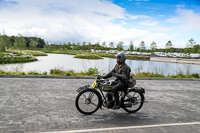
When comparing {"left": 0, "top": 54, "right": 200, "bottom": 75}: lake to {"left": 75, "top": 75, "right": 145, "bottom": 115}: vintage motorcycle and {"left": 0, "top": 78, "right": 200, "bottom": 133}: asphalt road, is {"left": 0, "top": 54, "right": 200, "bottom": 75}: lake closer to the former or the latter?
{"left": 0, "top": 78, "right": 200, "bottom": 133}: asphalt road

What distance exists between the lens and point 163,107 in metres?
6.24

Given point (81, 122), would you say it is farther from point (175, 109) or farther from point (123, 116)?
point (175, 109)

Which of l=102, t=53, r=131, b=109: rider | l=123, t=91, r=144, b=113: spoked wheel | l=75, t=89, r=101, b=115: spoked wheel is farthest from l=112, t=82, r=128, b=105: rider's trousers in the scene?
l=75, t=89, r=101, b=115: spoked wheel

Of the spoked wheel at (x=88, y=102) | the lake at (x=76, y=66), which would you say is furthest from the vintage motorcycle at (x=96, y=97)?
A: the lake at (x=76, y=66)

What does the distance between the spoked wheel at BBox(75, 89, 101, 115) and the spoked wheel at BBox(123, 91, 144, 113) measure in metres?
0.92

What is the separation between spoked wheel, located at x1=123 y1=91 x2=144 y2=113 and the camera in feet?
17.4

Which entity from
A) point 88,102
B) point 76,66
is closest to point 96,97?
point 88,102

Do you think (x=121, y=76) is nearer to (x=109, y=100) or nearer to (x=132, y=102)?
(x=109, y=100)

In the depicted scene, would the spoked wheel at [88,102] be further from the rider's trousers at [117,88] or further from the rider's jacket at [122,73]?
the rider's jacket at [122,73]

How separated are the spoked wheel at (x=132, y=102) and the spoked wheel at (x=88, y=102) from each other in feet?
3.00

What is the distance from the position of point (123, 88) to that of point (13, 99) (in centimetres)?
398

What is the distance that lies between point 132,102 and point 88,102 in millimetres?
1417

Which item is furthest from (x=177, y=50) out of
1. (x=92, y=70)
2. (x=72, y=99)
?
(x=72, y=99)

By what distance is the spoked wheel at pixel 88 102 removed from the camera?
4.95 meters
